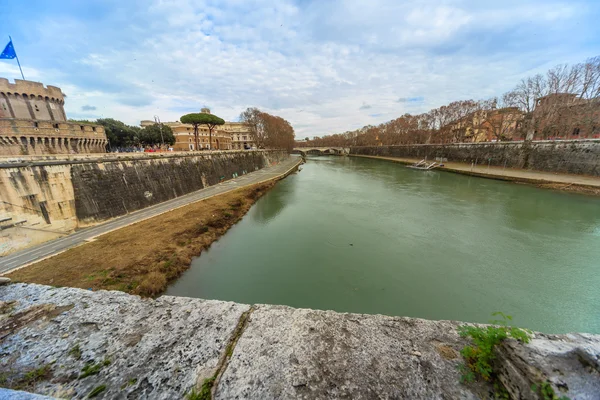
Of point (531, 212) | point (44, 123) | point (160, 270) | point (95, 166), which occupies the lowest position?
point (531, 212)

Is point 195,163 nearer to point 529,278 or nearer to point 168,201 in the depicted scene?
point 168,201

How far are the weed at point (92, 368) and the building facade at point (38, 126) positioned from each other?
75.0 ft

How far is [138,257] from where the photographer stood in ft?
25.8

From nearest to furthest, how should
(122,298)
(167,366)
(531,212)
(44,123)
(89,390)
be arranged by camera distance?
1. (89,390)
2. (167,366)
3. (122,298)
4. (531,212)
5. (44,123)

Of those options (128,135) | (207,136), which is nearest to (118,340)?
(128,135)

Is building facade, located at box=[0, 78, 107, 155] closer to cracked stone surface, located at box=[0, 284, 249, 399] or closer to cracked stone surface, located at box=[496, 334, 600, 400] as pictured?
cracked stone surface, located at box=[0, 284, 249, 399]

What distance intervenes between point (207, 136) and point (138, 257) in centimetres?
4753

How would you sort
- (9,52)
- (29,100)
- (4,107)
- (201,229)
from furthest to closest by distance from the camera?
(29,100) < (4,107) < (9,52) < (201,229)

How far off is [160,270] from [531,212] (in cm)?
2043

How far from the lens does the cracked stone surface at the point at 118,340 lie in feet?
4.45

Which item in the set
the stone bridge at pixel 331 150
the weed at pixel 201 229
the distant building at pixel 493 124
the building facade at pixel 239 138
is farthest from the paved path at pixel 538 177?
the stone bridge at pixel 331 150

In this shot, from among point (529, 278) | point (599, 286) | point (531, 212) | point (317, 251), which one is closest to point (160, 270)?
point (317, 251)

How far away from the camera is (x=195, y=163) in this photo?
19938mm

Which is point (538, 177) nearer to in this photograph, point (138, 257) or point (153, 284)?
point (153, 284)
